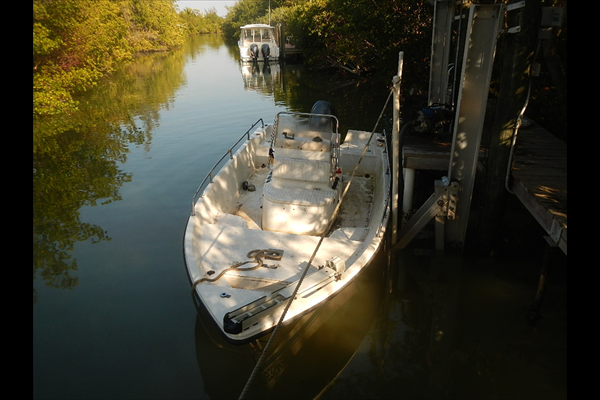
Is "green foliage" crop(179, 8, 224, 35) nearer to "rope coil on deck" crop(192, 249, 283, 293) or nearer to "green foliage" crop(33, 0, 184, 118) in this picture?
"green foliage" crop(33, 0, 184, 118)

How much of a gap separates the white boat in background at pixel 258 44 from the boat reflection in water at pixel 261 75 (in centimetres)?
51

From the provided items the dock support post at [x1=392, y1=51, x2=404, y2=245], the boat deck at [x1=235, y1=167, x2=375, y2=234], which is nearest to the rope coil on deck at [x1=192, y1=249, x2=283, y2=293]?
the boat deck at [x1=235, y1=167, x2=375, y2=234]

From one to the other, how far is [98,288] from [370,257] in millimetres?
4557

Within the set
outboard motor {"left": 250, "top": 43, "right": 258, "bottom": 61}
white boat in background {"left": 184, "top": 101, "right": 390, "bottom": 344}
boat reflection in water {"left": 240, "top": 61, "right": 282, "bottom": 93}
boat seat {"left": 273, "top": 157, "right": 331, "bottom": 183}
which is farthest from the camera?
outboard motor {"left": 250, "top": 43, "right": 258, "bottom": 61}

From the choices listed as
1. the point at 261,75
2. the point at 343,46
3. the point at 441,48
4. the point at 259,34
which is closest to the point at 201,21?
the point at 259,34

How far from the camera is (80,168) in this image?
484 inches

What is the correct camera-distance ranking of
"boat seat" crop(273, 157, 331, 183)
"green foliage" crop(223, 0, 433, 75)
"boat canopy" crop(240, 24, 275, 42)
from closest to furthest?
"boat seat" crop(273, 157, 331, 183) < "green foliage" crop(223, 0, 433, 75) < "boat canopy" crop(240, 24, 275, 42)

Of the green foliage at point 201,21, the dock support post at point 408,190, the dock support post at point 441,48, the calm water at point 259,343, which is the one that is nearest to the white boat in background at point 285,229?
the dock support post at point 408,190

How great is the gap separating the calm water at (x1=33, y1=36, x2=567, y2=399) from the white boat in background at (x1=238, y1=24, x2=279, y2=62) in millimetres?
27509

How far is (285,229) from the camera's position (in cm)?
705

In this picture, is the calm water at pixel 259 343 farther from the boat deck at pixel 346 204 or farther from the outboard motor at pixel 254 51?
the outboard motor at pixel 254 51

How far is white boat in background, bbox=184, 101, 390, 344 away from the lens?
4941 millimetres

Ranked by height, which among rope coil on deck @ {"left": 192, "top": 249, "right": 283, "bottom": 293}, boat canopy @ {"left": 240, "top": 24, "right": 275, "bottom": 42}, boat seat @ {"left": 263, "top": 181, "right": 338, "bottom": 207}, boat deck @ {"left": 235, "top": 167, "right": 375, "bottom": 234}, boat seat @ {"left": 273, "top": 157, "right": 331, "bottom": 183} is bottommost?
boat deck @ {"left": 235, "top": 167, "right": 375, "bottom": 234}

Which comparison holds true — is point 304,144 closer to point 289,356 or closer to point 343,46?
point 289,356
